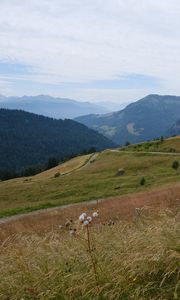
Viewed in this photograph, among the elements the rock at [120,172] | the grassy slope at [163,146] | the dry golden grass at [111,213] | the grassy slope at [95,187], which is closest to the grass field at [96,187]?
the grassy slope at [95,187]

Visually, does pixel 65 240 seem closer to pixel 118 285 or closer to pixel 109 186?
pixel 118 285

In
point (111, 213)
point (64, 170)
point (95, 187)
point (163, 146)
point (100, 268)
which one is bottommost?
point (64, 170)

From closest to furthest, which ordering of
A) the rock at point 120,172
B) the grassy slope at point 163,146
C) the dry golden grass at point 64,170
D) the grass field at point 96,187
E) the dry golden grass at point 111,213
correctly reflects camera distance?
A: the dry golden grass at point 111,213
the grass field at point 96,187
the rock at point 120,172
the grassy slope at point 163,146
the dry golden grass at point 64,170

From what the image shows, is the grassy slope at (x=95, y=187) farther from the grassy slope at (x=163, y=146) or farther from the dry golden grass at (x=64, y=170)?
the dry golden grass at (x=64, y=170)

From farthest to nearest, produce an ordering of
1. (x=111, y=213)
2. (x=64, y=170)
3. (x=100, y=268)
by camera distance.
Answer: (x=64, y=170) → (x=111, y=213) → (x=100, y=268)

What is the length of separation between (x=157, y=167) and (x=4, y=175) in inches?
2933

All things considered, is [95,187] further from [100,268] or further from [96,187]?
[100,268]

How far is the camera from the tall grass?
4792 millimetres

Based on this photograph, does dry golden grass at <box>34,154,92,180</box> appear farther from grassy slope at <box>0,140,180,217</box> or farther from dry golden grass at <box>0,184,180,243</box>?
dry golden grass at <box>0,184,180,243</box>

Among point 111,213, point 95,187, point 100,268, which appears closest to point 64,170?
point 95,187

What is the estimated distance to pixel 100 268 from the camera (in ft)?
16.9

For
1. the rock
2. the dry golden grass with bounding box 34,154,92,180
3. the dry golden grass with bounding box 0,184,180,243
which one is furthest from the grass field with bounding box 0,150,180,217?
the dry golden grass with bounding box 34,154,92,180

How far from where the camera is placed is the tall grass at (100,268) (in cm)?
479

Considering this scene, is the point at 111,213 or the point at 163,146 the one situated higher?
the point at 163,146
